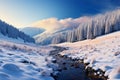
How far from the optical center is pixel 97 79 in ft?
51.9

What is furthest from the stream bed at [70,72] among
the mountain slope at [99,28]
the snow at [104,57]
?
the mountain slope at [99,28]

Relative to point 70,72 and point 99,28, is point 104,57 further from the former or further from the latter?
point 99,28

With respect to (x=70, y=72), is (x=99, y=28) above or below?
above

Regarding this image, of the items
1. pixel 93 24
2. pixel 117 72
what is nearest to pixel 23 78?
pixel 117 72

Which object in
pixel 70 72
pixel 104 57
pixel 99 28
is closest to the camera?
pixel 70 72

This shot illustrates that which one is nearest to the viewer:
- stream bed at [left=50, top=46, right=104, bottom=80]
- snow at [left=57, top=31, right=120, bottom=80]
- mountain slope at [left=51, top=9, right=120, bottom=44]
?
snow at [left=57, top=31, right=120, bottom=80]

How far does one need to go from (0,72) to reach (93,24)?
135 m

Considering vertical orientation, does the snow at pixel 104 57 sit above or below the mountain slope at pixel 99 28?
below

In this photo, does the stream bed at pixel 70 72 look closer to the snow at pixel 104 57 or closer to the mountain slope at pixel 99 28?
the snow at pixel 104 57

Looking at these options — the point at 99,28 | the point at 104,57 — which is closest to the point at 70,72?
the point at 104,57

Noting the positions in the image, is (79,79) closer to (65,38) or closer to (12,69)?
(12,69)

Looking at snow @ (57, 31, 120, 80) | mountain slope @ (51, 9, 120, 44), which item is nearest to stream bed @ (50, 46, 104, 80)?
snow @ (57, 31, 120, 80)

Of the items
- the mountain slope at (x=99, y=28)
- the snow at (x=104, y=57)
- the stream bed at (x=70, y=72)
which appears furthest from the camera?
the mountain slope at (x=99, y=28)

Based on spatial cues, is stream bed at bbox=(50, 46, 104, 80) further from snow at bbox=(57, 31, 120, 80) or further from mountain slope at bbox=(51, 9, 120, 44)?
mountain slope at bbox=(51, 9, 120, 44)
